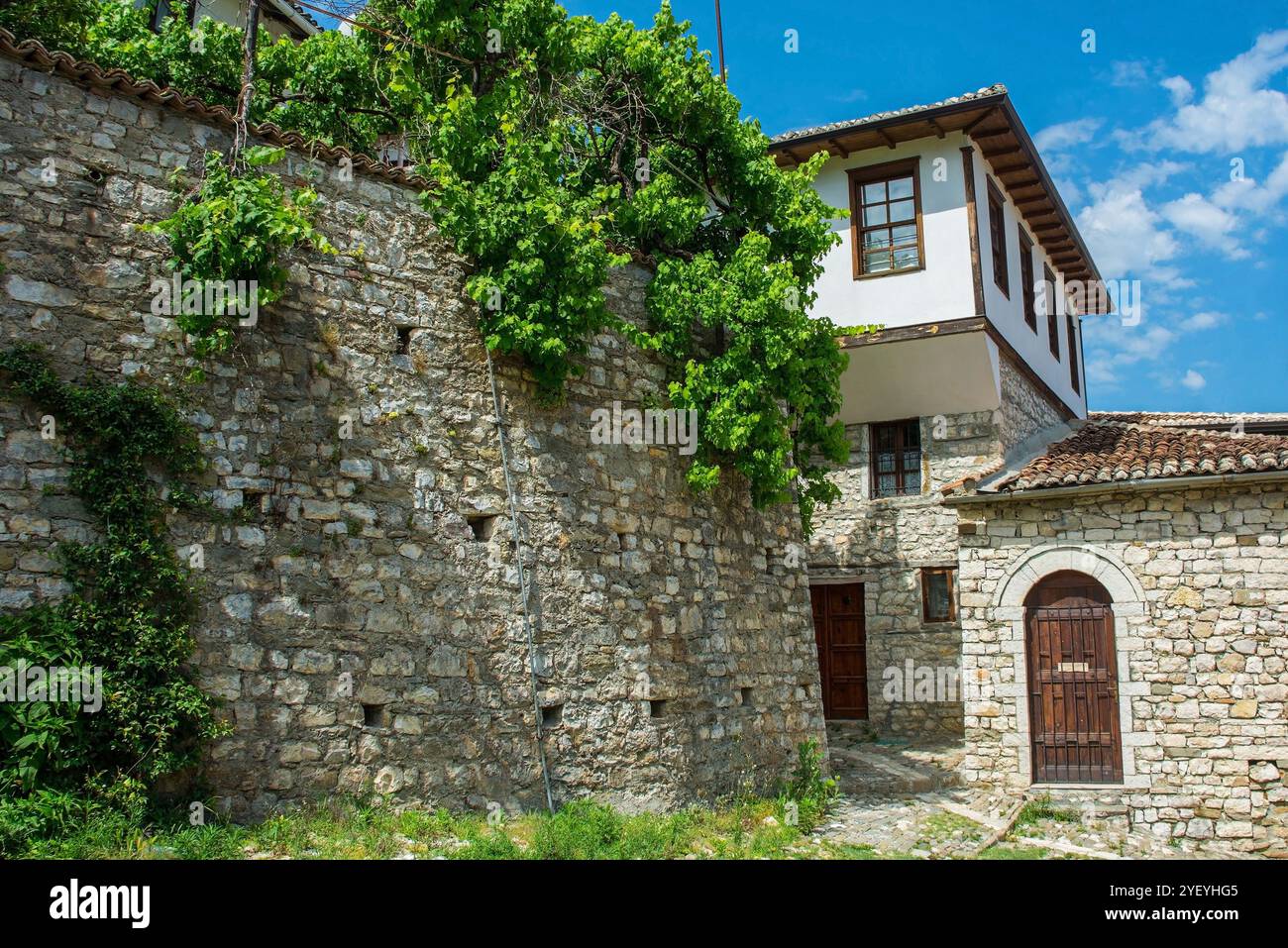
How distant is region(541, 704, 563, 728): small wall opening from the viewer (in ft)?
27.3

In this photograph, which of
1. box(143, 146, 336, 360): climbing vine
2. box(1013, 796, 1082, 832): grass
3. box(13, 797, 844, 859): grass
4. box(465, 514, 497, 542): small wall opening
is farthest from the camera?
box(1013, 796, 1082, 832): grass

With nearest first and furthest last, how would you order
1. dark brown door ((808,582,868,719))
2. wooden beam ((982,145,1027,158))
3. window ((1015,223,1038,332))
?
wooden beam ((982,145,1027,158))
dark brown door ((808,582,868,719))
window ((1015,223,1038,332))

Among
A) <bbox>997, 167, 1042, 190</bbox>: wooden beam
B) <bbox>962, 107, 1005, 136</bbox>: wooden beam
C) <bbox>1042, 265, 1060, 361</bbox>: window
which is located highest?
<bbox>962, 107, 1005, 136</bbox>: wooden beam

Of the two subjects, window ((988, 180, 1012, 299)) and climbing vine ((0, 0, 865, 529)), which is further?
window ((988, 180, 1012, 299))

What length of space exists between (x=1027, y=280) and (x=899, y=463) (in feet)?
12.4

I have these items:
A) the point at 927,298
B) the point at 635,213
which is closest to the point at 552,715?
the point at 635,213

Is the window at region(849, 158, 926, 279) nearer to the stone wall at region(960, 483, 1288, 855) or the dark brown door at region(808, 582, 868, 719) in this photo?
the stone wall at region(960, 483, 1288, 855)

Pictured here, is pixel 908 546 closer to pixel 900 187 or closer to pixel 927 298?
pixel 927 298

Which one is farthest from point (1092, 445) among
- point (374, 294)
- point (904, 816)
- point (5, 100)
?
point (5, 100)

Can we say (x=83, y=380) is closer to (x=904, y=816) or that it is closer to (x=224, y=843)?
(x=224, y=843)

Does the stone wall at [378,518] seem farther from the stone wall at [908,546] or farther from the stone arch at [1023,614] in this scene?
the stone wall at [908,546]

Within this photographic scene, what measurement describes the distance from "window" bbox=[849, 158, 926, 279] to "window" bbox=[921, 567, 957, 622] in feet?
14.2

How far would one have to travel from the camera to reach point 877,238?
14.1 metres

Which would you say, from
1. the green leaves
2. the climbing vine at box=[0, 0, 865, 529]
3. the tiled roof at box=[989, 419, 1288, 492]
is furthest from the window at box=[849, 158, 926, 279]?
the tiled roof at box=[989, 419, 1288, 492]
